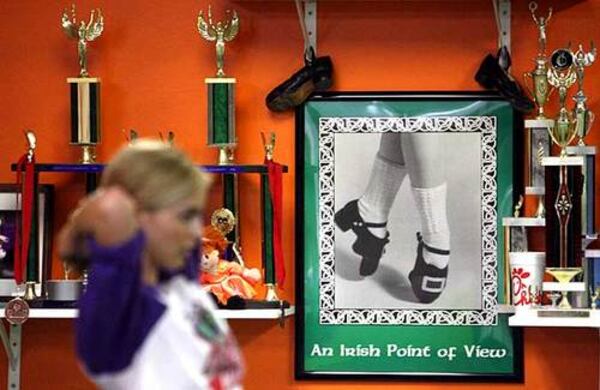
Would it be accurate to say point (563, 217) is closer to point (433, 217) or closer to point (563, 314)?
point (563, 314)

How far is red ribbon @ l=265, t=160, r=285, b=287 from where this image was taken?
384 centimetres

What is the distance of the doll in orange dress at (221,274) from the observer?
377 centimetres

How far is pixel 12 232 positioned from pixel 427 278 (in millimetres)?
1244

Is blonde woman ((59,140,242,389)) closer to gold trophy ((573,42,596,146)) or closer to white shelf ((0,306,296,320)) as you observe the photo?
white shelf ((0,306,296,320))

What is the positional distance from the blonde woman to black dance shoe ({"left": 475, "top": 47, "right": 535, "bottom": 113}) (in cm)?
221

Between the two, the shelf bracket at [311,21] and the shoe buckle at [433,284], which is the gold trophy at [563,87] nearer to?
the shoe buckle at [433,284]

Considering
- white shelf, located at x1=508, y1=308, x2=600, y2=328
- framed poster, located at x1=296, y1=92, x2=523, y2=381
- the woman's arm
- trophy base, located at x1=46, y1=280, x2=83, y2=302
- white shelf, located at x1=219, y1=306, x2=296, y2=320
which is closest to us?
the woman's arm

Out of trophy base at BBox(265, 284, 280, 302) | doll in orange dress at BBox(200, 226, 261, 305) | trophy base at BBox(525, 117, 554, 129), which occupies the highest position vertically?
trophy base at BBox(525, 117, 554, 129)

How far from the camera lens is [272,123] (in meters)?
4.03

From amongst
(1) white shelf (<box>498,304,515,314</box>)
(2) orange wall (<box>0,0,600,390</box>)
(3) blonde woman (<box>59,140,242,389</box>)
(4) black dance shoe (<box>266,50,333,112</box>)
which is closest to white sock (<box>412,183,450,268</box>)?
(1) white shelf (<box>498,304,515,314</box>)

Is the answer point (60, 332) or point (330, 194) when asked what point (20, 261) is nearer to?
point (60, 332)

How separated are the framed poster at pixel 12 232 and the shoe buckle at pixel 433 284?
1128 millimetres

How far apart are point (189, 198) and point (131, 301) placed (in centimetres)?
15

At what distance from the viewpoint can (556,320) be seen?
360 centimetres
